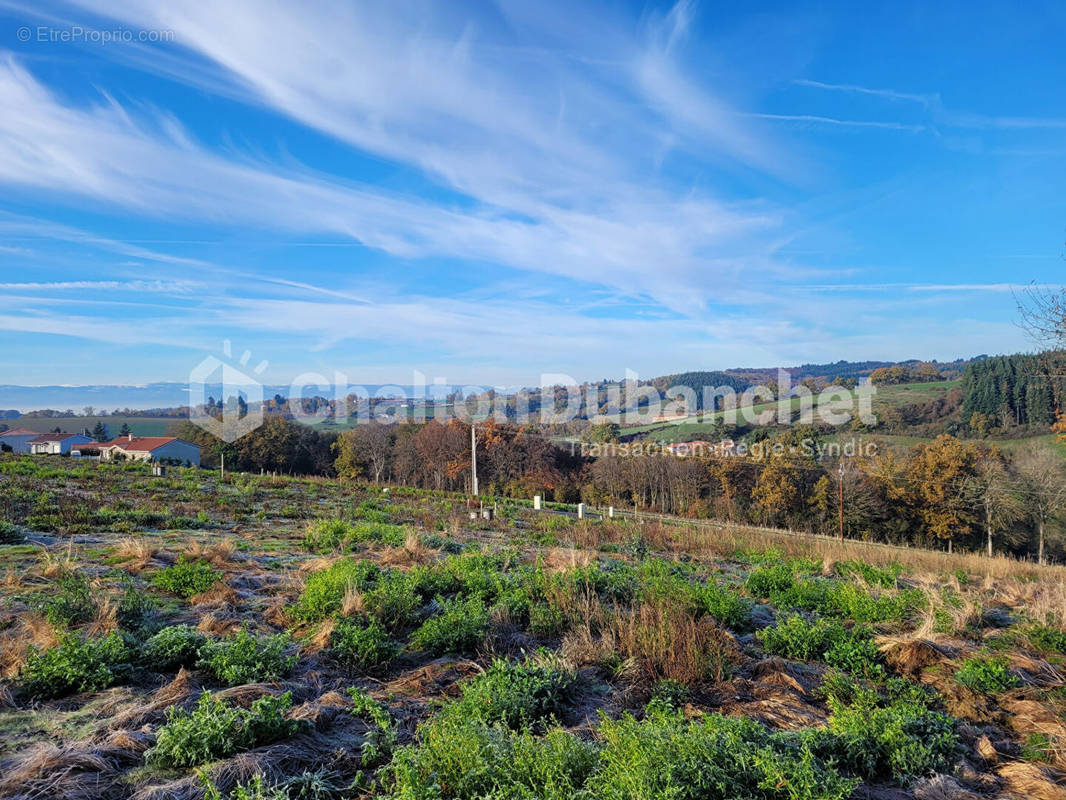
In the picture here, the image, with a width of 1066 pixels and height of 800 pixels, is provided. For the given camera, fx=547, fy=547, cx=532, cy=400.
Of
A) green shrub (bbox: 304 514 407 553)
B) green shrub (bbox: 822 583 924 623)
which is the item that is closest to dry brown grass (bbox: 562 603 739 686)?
green shrub (bbox: 822 583 924 623)

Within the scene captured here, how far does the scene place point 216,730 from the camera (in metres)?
3.15

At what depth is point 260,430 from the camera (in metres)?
51.5

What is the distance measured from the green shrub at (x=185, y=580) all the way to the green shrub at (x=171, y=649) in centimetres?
175

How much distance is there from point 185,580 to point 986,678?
25.8ft

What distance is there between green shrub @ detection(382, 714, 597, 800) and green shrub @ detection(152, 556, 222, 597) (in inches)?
162

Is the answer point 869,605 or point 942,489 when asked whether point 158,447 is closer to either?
point 869,605

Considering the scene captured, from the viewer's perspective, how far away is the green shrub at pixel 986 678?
4.54 m

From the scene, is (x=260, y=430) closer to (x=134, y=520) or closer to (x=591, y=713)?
(x=134, y=520)

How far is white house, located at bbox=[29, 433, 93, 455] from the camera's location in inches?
1886

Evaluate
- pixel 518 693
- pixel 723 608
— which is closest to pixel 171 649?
pixel 518 693

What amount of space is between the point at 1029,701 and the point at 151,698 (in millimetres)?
6550

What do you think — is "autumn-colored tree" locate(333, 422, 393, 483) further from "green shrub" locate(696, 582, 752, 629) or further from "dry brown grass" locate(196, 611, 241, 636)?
"green shrub" locate(696, 582, 752, 629)

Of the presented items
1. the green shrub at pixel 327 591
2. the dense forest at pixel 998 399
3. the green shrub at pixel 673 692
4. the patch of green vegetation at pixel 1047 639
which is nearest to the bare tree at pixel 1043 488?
the dense forest at pixel 998 399

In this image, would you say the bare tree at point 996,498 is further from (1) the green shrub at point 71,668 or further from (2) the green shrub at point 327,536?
(1) the green shrub at point 71,668
